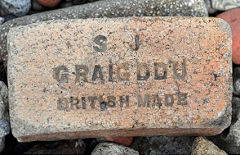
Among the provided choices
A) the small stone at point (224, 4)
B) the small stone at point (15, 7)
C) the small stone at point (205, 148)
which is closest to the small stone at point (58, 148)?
the small stone at point (205, 148)

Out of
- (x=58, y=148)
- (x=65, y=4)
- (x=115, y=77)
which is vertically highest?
(x=65, y=4)

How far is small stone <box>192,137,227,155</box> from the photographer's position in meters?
1.59

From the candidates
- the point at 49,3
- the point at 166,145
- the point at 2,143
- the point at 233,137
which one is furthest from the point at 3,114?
the point at 233,137

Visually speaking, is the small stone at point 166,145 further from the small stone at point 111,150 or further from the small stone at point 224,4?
the small stone at point 224,4

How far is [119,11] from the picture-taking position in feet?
5.65

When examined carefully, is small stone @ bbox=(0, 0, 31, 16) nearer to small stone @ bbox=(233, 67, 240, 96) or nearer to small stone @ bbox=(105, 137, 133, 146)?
small stone @ bbox=(105, 137, 133, 146)

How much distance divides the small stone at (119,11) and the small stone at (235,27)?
0.49 feet

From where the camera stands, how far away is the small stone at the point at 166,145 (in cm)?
182

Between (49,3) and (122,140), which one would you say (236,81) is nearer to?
(122,140)

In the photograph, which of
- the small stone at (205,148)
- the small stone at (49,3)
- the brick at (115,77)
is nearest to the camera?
the brick at (115,77)

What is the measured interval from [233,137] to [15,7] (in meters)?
1.29

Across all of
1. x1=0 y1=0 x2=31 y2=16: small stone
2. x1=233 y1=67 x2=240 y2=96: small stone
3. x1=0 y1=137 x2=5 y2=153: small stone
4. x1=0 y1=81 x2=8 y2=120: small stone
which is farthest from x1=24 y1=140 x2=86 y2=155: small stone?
x1=233 y1=67 x2=240 y2=96: small stone

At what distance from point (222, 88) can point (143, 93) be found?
33 cm

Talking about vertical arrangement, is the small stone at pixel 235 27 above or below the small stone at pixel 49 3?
below
